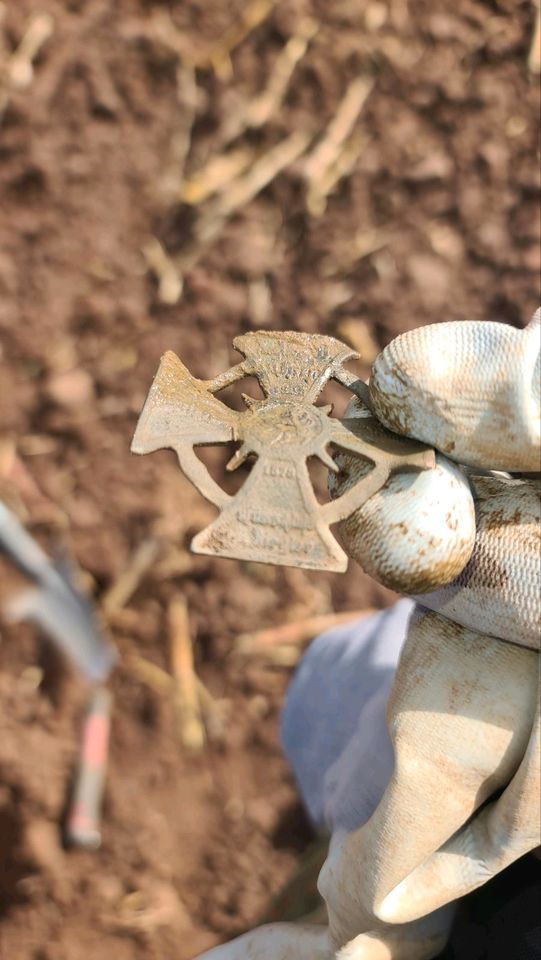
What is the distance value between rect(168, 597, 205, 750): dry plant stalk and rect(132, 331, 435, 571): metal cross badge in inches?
39.4

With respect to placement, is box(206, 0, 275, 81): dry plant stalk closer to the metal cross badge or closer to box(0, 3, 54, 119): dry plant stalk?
box(0, 3, 54, 119): dry plant stalk

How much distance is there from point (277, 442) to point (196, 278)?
103 cm

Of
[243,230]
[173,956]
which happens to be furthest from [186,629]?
[243,230]

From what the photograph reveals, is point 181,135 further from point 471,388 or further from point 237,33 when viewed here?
point 471,388

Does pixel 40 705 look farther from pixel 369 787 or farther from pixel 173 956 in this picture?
pixel 369 787

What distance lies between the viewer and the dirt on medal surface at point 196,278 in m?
1.52

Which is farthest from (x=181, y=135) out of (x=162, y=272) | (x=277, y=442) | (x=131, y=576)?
Result: (x=277, y=442)

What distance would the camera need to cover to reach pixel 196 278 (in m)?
1.60

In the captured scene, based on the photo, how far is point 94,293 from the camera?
158 centimetres

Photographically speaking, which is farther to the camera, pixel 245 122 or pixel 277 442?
pixel 245 122

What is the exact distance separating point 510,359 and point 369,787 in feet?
1.22

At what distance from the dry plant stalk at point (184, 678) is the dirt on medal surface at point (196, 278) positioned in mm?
16

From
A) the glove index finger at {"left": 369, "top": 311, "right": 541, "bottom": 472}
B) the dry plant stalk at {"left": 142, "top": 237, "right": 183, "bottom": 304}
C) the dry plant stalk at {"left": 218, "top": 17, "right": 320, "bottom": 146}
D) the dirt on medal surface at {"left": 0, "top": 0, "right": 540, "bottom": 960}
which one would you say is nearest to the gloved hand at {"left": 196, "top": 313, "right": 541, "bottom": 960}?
the glove index finger at {"left": 369, "top": 311, "right": 541, "bottom": 472}

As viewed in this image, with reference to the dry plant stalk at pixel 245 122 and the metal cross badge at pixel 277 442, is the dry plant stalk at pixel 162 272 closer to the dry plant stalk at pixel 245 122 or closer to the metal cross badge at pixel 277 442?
the dry plant stalk at pixel 245 122
